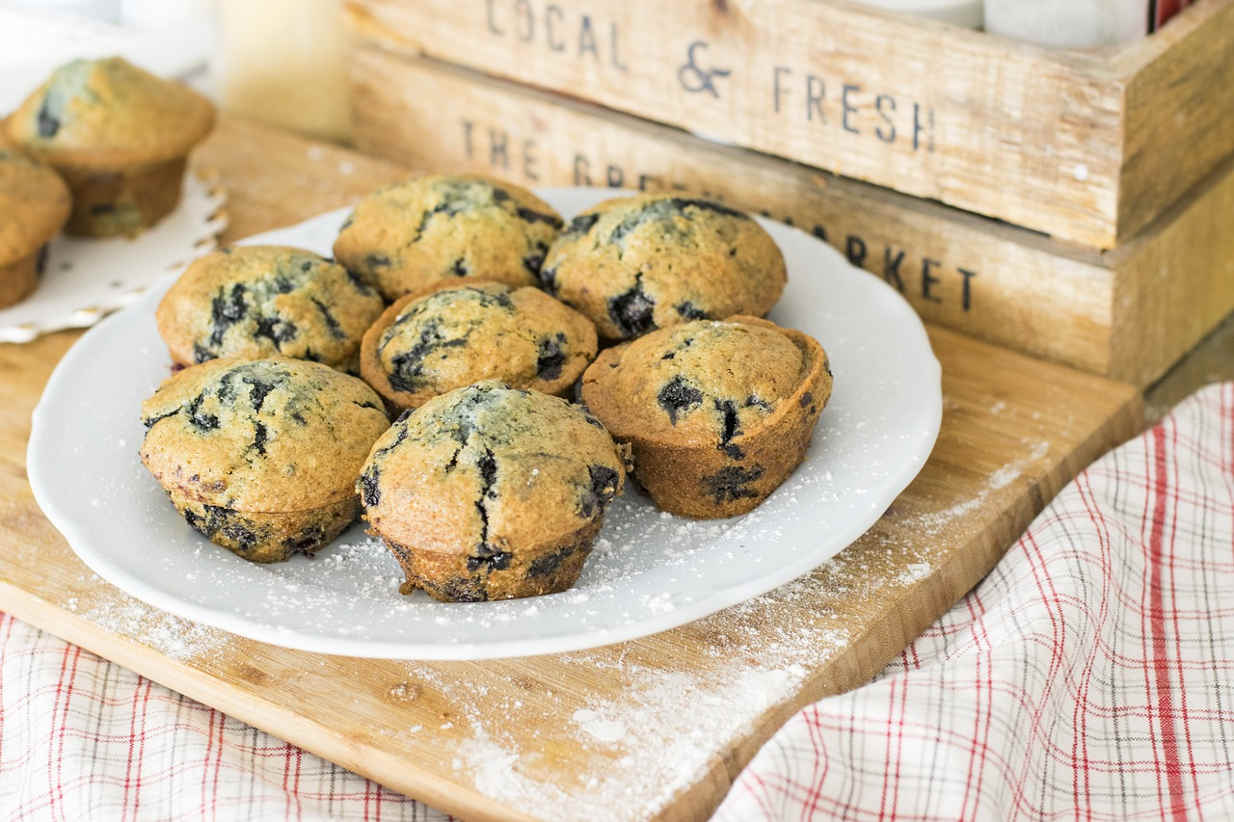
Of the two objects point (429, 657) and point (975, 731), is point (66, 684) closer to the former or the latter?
point (429, 657)

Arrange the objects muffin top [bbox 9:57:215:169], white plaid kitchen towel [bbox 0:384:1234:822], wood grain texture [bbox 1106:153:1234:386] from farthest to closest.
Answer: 1. muffin top [bbox 9:57:215:169]
2. wood grain texture [bbox 1106:153:1234:386]
3. white plaid kitchen towel [bbox 0:384:1234:822]

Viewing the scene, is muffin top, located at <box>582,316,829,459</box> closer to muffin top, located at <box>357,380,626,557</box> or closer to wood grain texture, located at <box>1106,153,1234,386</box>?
muffin top, located at <box>357,380,626,557</box>

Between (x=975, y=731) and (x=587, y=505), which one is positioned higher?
(x=587, y=505)

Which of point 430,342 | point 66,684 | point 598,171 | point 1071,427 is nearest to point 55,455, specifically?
point 66,684

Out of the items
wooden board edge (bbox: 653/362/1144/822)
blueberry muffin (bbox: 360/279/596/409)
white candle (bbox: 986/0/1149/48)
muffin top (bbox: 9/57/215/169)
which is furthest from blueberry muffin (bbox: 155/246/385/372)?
white candle (bbox: 986/0/1149/48)

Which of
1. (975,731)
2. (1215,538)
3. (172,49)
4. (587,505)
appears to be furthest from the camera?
(172,49)

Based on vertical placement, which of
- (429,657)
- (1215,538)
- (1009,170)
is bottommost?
(1215,538)

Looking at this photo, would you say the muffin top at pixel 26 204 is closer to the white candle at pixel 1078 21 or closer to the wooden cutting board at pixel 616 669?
the wooden cutting board at pixel 616 669
